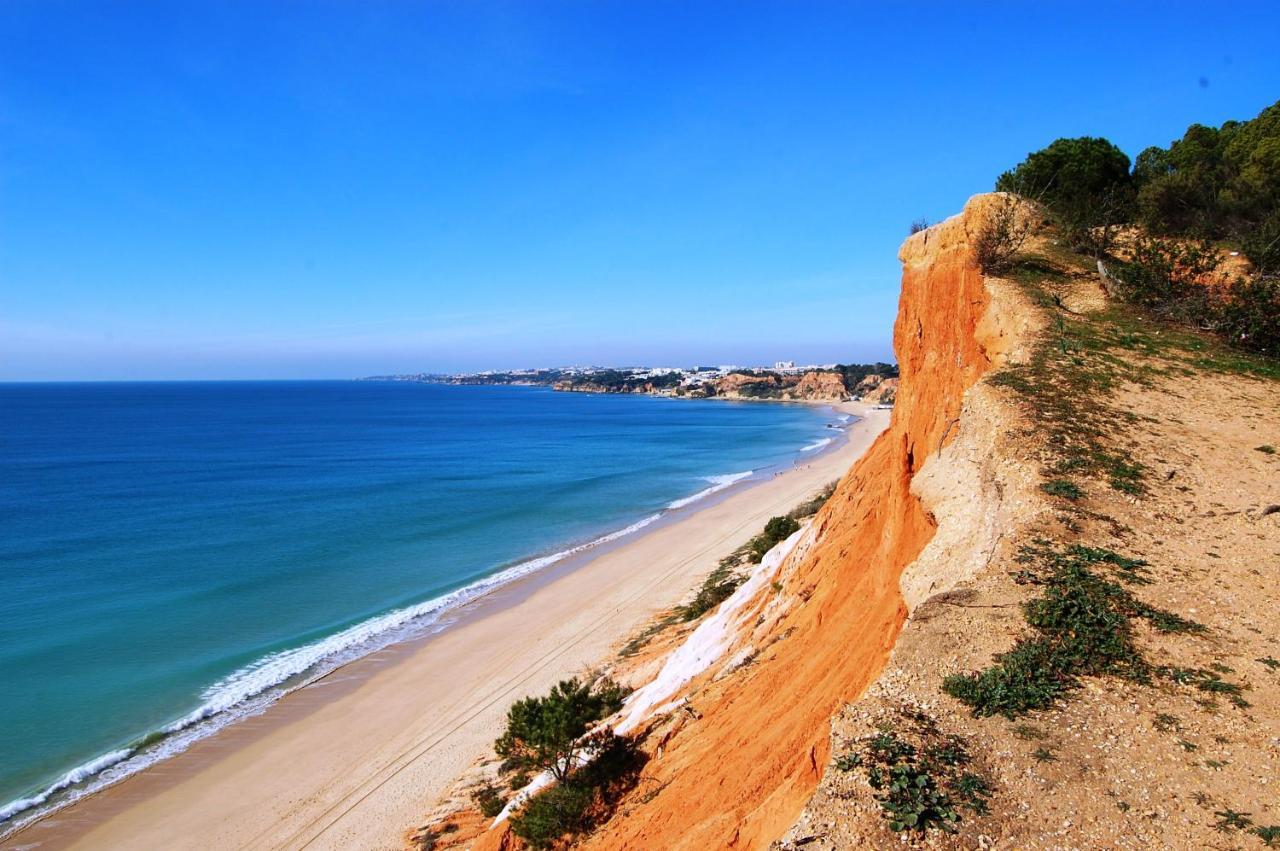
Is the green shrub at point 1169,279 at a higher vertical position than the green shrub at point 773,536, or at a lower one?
higher

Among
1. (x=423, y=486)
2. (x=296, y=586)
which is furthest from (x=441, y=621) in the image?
(x=423, y=486)

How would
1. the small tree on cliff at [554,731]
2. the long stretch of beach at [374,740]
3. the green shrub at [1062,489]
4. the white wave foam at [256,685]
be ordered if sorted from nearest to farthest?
1. the green shrub at [1062,489]
2. the small tree on cliff at [554,731]
3. the long stretch of beach at [374,740]
4. the white wave foam at [256,685]

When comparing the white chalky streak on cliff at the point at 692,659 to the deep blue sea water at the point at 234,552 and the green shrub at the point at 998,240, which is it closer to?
the green shrub at the point at 998,240

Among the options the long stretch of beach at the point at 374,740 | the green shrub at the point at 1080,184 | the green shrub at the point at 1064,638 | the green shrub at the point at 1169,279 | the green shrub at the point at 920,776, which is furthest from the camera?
the green shrub at the point at 1080,184

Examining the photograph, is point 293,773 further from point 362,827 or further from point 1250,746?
point 1250,746

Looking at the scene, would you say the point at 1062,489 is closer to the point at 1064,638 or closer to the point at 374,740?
the point at 1064,638

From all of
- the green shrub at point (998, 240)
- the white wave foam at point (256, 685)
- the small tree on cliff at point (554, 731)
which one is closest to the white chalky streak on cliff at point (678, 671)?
the small tree on cliff at point (554, 731)

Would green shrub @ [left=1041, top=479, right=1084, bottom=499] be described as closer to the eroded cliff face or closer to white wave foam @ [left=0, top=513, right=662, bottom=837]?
the eroded cliff face
